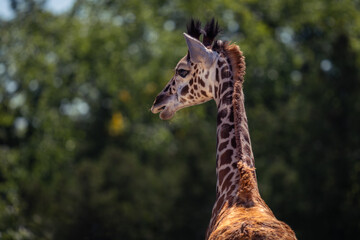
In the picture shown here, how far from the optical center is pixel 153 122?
34.3 m

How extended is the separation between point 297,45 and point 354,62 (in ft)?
45.0

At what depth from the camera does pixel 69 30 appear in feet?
113

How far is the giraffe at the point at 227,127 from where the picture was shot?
20.7 feet

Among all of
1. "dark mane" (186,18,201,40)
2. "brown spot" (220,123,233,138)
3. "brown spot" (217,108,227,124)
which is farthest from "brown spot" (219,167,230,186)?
"dark mane" (186,18,201,40)

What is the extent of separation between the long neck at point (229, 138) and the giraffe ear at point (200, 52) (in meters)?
0.14

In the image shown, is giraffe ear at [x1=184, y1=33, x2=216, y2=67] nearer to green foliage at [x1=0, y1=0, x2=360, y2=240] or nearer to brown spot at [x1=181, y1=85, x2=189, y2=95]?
brown spot at [x1=181, y1=85, x2=189, y2=95]

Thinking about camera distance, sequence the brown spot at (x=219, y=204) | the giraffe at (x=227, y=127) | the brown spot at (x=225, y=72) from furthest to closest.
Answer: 1. the brown spot at (x=225, y=72)
2. the brown spot at (x=219, y=204)
3. the giraffe at (x=227, y=127)

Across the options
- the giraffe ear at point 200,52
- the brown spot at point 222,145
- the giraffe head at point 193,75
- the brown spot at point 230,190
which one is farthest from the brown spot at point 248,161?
the giraffe ear at point 200,52

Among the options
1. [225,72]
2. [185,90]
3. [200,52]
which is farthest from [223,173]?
[200,52]

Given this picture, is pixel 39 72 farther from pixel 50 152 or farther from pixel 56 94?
pixel 50 152

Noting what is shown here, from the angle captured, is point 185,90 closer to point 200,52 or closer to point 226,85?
point 200,52

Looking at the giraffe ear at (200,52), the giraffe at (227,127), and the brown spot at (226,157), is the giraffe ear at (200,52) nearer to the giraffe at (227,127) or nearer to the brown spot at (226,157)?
the giraffe at (227,127)

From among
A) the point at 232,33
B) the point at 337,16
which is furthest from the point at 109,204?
the point at 337,16

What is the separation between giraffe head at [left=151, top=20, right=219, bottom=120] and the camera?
26.8 ft
